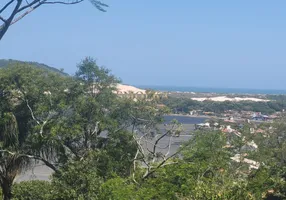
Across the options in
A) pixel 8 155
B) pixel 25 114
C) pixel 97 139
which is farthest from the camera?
pixel 25 114

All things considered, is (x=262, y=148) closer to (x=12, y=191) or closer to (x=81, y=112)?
(x=81, y=112)

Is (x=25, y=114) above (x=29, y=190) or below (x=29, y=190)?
above

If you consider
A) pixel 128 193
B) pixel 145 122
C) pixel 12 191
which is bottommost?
pixel 12 191

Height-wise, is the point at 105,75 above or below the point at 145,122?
above

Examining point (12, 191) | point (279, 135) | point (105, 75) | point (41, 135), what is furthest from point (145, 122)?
point (279, 135)

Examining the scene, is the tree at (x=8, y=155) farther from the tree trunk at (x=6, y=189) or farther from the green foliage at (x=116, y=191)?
the green foliage at (x=116, y=191)

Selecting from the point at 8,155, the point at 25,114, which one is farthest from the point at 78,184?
the point at 25,114

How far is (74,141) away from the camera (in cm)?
1219

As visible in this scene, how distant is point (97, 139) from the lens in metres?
12.4

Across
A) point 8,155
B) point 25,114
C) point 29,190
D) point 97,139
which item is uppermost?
point 25,114

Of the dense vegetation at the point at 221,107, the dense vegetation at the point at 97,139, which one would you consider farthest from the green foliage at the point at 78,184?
the dense vegetation at the point at 221,107

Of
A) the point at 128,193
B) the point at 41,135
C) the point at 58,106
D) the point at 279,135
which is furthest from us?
the point at 279,135

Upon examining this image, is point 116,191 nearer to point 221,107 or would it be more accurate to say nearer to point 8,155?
point 8,155

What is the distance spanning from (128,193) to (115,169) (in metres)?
3.83
